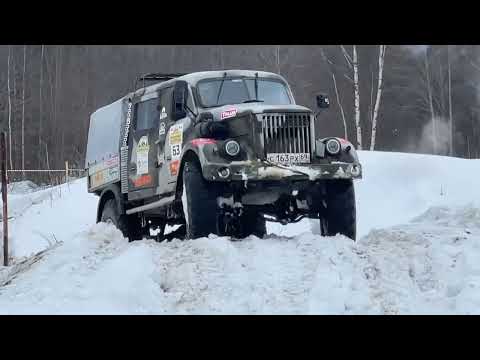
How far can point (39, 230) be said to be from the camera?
21.4m

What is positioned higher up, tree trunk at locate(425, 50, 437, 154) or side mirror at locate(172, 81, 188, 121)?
tree trunk at locate(425, 50, 437, 154)

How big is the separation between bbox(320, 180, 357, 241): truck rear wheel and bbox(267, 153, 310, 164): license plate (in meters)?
0.58

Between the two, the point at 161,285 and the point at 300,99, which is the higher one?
the point at 300,99

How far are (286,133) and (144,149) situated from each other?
278 centimetres

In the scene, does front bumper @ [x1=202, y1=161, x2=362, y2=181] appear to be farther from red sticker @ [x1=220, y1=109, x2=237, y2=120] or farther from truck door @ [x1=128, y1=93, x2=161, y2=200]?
truck door @ [x1=128, y1=93, x2=161, y2=200]

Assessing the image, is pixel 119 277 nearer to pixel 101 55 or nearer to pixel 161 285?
pixel 161 285

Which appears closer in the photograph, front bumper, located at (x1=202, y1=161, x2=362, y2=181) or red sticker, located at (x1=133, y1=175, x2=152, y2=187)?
front bumper, located at (x1=202, y1=161, x2=362, y2=181)

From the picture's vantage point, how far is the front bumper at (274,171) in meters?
9.68

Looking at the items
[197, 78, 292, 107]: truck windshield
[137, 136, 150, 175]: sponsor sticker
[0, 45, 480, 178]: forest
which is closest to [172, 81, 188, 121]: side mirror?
[197, 78, 292, 107]: truck windshield

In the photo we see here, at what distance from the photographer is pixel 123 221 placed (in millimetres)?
12906

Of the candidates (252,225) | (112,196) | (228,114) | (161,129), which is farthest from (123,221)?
(228,114)

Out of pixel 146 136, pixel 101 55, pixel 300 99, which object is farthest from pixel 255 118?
pixel 101 55

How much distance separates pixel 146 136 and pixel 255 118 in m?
2.56

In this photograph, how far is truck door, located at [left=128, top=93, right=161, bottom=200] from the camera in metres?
11.9
